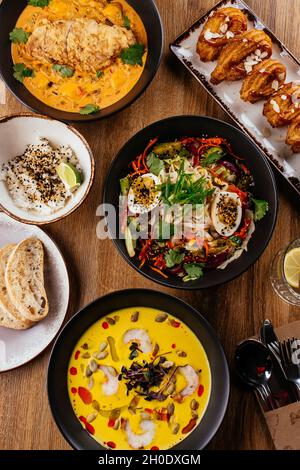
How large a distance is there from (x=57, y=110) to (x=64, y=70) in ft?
0.80

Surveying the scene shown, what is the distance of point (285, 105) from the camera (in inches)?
146

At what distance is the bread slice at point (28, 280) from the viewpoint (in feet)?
Answer: 12.3

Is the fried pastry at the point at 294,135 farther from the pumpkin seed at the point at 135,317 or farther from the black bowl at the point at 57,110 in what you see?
the pumpkin seed at the point at 135,317

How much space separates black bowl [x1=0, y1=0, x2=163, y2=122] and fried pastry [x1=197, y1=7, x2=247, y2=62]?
0.85ft

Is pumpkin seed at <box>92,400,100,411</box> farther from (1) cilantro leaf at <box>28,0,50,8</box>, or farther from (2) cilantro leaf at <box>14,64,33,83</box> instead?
(1) cilantro leaf at <box>28,0,50,8</box>

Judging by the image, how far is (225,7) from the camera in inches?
150

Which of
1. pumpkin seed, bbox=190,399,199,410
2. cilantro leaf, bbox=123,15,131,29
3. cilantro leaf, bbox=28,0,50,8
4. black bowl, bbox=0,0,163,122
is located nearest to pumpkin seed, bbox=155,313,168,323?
pumpkin seed, bbox=190,399,199,410

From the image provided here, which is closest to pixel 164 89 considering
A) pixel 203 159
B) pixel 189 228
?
pixel 203 159

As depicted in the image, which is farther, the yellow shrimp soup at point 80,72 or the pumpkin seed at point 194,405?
the yellow shrimp soup at point 80,72

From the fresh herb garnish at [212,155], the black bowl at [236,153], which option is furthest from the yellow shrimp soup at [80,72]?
the fresh herb garnish at [212,155]

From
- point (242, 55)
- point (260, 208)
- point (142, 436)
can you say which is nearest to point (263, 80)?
point (242, 55)

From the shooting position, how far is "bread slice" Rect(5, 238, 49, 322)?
12.3 feet

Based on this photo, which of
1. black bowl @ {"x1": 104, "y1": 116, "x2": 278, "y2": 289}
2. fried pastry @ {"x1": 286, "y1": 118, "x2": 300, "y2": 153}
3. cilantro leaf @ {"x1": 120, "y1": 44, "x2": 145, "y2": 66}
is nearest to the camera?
black bowl @ {"x1": 104, "y1": 116, "x2": 278, "y2": 289}

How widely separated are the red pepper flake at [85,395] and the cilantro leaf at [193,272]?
0.84 m
